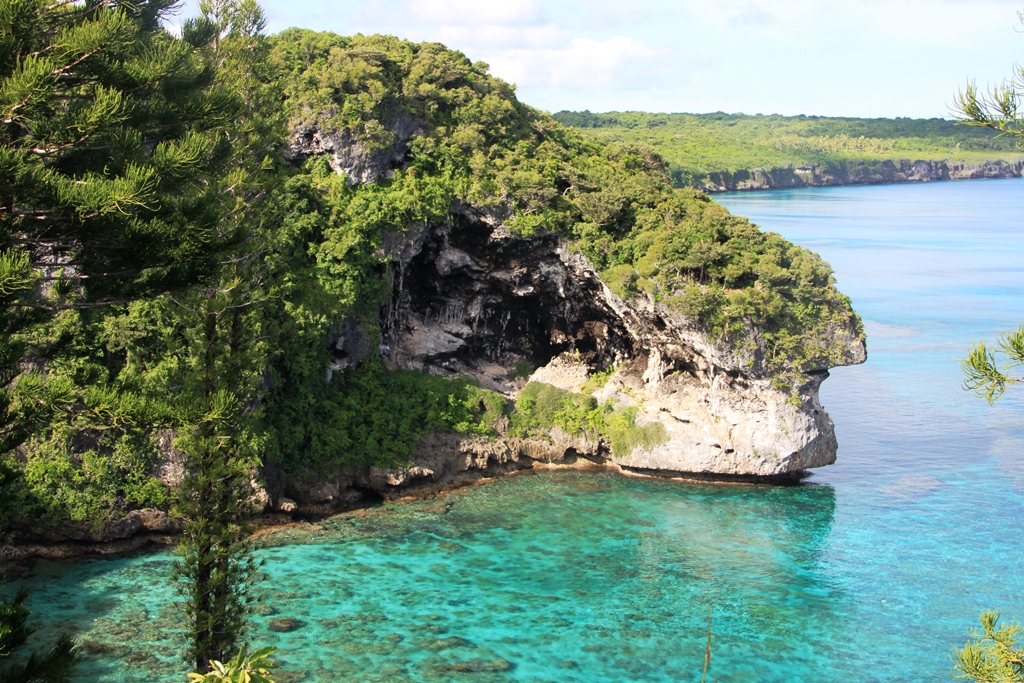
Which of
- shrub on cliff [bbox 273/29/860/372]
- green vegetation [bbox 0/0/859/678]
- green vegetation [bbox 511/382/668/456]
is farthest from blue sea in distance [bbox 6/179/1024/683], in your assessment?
shrub on cliff [bbox 273/29/860/372]

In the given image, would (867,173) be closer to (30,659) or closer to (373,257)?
(373,257)

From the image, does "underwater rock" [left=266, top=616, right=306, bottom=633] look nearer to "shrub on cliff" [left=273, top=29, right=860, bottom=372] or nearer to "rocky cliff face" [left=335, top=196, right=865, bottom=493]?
"rocky cliff face" [left=335, top=196, right=865, bottom=493]

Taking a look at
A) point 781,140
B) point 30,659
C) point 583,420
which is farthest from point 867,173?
point 30,659

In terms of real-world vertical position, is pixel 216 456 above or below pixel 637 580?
above

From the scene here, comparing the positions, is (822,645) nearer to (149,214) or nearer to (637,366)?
(637,366)

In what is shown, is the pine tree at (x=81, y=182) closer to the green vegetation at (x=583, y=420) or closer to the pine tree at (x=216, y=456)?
the pine tree at (x=216, y=456)

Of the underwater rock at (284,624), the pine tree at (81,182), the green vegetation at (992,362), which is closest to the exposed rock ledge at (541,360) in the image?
the underwater rock at (284,624)

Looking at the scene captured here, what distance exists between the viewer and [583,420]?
1171 inches

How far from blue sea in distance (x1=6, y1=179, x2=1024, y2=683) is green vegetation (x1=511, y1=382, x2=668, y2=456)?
1.29m

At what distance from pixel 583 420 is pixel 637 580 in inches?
309

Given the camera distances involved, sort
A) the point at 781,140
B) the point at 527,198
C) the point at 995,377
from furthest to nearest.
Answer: the point at 781,140
the point at 527,198
the point at 995,377

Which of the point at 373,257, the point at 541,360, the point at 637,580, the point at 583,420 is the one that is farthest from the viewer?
the point at 541,360

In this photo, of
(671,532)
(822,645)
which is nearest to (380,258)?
(671,532)

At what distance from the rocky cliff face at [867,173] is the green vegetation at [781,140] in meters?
0.70
